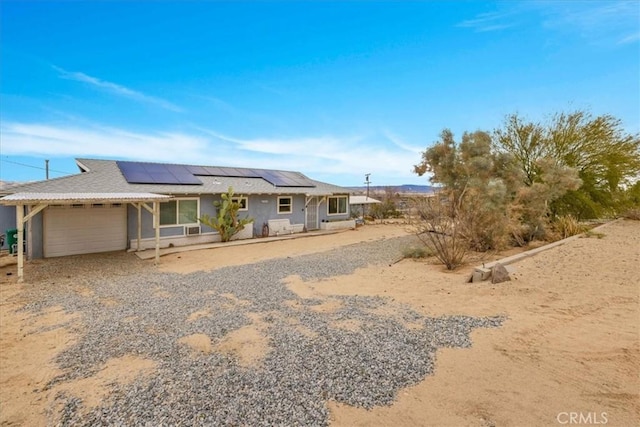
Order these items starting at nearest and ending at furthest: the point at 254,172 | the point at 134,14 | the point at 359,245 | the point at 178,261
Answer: the point at 178,261, the point at 134,14, the point at 359,245, the point at 254,172

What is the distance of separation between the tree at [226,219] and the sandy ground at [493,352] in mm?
6824

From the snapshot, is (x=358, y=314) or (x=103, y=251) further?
(x=103, y=251)

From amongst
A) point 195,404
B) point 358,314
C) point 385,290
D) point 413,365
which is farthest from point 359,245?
point 195,404

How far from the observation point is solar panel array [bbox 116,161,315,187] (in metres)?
13.0

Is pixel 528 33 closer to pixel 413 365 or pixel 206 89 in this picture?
pixel 413 365

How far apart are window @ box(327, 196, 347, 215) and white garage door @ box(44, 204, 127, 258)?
36.7ft

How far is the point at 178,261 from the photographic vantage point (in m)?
10.0

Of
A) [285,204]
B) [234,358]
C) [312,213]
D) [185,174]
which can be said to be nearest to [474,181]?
[312,213]

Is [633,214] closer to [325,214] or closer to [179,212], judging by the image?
[325,214]

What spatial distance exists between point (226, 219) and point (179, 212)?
200 cm

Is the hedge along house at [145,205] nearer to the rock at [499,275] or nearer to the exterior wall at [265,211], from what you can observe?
the exterior wall at [265,211]

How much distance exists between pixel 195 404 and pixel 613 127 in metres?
18.6

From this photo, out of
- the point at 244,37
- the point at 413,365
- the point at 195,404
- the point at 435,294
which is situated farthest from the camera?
the point at 244,37

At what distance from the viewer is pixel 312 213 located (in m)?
17.9
